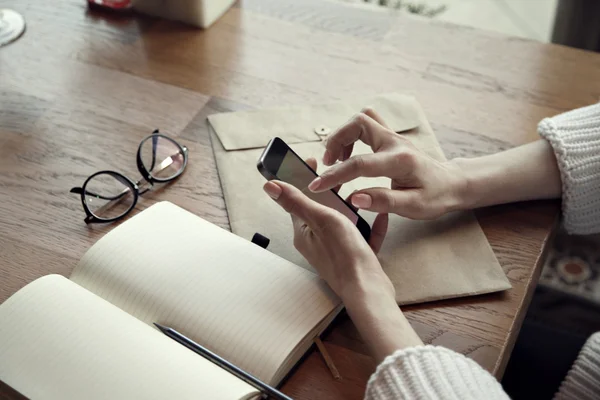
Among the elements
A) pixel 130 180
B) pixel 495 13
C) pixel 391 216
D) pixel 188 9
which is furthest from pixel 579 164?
pixel 495 13

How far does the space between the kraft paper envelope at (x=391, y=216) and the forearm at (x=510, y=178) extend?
0.04 meters

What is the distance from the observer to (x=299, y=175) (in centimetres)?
85

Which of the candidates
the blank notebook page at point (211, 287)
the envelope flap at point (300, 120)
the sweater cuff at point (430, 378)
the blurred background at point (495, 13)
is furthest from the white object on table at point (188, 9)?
the blurred background at point (495, 13)

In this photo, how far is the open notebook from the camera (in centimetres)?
67

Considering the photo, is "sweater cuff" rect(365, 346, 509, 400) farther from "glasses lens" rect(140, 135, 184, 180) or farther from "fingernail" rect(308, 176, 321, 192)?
"glasses lens" rect(140, 135, 184, 180)

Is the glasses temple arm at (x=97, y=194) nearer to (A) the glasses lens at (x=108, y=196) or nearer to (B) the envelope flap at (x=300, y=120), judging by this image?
(A) the glasses lens at (x=108, y=196)

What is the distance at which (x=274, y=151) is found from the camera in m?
0.84

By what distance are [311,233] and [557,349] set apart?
0.47 meters

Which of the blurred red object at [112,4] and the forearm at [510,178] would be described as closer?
the forearm at [510,178]

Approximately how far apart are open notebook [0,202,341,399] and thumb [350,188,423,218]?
111 millimetres

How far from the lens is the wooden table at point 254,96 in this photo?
81 centimetres

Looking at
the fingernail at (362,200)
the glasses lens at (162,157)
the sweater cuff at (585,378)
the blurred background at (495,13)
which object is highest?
the fingernail at (362,200)

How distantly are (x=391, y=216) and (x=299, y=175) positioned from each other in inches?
5.7

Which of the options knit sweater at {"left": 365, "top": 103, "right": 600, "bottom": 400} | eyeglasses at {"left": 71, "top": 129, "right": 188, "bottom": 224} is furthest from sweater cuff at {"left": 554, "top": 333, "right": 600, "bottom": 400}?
eyeglasses at {"left": 71, "top": 129, "right": 188, "bottom": 224}
